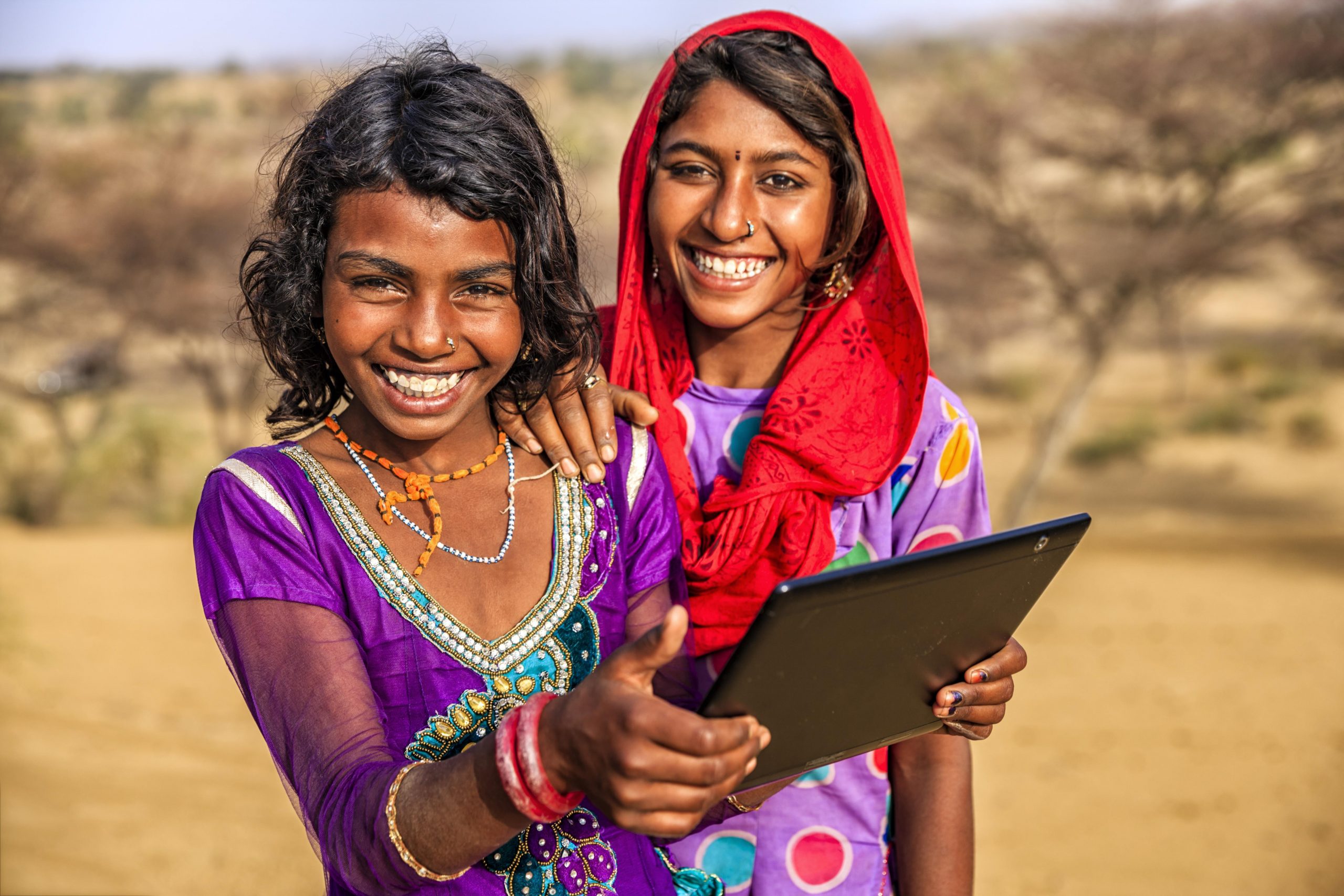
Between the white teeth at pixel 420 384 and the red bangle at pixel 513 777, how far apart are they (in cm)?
63

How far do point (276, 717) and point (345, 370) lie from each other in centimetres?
53

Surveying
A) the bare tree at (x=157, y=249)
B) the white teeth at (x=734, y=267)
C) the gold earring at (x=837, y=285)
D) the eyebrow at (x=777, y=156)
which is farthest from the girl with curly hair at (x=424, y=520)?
the bare tree at (x=157, y=249)

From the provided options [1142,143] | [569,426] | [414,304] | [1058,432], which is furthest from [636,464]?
[1142,143]

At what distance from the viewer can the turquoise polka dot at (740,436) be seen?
98.2 inches

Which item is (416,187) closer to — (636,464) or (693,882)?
(636,464)

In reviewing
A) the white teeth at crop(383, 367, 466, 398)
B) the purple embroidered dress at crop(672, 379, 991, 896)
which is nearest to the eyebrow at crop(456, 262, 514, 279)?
the white teeth at crop(383, 367, 466, 398)

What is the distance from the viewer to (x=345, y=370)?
186 cm

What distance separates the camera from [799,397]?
7.91 ft

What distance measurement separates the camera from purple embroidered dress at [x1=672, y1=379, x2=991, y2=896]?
2352mm

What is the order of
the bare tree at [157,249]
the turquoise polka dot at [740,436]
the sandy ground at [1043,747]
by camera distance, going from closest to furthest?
the turquoise polka dot at [740,436]
the sandy ground at [1043,747]
the bare tree at [157,249]

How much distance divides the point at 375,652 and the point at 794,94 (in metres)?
1.30

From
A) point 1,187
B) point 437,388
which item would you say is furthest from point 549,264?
point 1,187

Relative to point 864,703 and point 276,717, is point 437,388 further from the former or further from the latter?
point 864,703

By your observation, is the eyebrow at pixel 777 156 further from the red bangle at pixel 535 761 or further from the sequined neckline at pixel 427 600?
the red bangle at pixel 535 761
